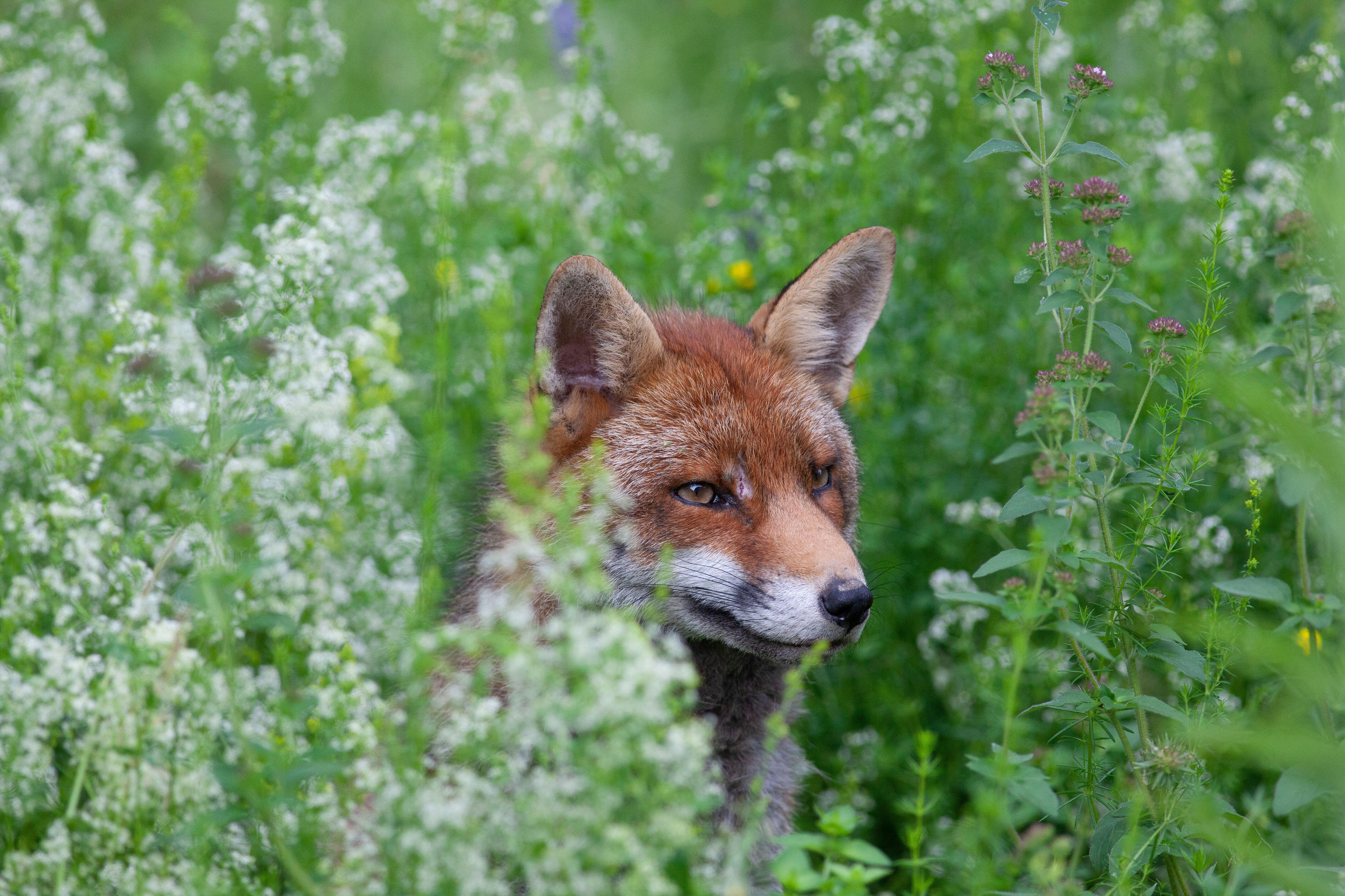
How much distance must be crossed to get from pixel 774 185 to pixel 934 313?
6.24 feet

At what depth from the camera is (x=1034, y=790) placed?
7.28 ft

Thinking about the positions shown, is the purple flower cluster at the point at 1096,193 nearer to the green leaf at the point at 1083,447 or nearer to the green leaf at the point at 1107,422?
the green leaf at the point at 1107,422

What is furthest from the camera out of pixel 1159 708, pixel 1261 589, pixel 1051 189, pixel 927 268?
pixel 927 268

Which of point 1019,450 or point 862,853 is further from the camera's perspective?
point 1019,450

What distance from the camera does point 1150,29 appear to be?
21.9ft

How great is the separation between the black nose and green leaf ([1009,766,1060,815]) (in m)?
0.69

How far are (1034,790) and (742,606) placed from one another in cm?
108

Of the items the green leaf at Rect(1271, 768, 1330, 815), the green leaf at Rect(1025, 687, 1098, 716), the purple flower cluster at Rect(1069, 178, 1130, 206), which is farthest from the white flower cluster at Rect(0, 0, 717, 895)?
the purple flower cluster at Rect(1069, 178, 1130, 206)

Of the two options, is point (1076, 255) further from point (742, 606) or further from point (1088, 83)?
point (742, 606)

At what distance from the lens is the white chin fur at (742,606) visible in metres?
2.98

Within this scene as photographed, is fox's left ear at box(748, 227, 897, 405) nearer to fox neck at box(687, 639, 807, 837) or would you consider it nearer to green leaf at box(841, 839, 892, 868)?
fox neck at box(687, 639, 807, 837)

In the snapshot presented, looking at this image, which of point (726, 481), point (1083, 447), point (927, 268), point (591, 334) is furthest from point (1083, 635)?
point (927, 268)

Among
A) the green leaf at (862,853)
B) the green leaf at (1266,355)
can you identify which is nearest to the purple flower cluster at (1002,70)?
the green leaf at (1266,355)

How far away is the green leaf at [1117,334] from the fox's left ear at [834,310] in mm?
1122
